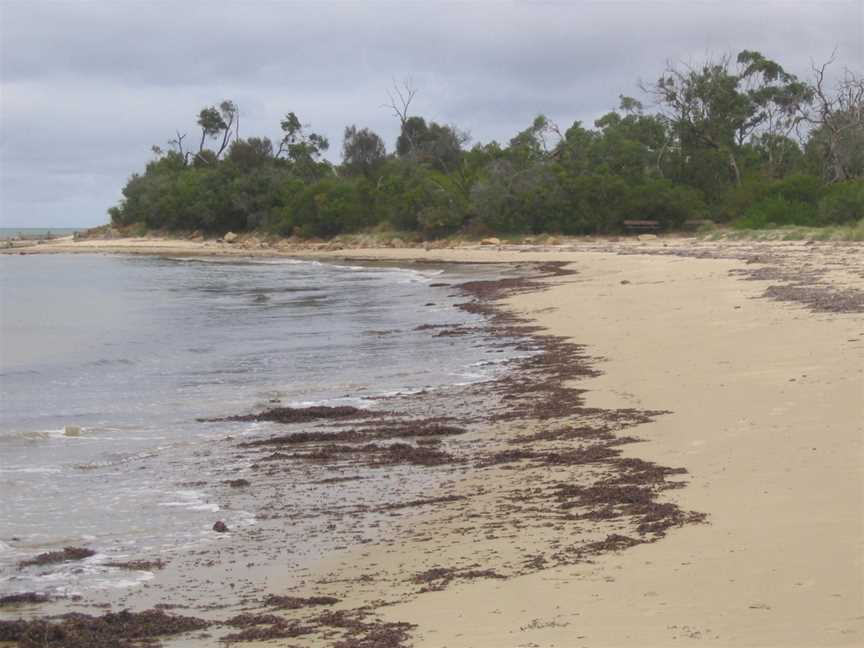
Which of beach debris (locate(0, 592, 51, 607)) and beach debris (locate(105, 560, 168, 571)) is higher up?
beach debris (locate(0, 592, 51, 607))

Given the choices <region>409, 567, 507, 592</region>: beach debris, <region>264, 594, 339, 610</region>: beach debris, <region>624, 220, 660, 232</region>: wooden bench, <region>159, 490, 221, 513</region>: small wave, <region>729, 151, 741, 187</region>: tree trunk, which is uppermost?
<region>729, 151, 741, 187</region>: tree trunk

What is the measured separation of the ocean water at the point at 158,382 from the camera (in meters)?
7.97

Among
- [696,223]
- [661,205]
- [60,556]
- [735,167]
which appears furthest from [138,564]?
[735,167]

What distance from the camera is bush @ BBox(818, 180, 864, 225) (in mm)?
45281

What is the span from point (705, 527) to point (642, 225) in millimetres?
50958

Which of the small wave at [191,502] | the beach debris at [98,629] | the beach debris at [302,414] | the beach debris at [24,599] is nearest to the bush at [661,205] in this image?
the beach debris at [302,414]

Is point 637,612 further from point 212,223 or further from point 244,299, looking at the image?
point 212,223

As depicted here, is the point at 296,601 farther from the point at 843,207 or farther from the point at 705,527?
the point at 843,207

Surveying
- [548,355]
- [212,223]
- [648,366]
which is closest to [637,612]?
→ [648,366]

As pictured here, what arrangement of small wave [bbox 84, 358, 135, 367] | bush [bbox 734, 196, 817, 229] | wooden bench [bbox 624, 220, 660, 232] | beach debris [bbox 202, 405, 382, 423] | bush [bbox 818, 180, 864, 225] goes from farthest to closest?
wooden bench [bbox 624, 220, 660, 232]
bush [bbox 734, 196, 817, 229]
bush [bbox 818, 180, 864, 225]
small wave [bbox 84, 358, 135, 367]
beach debris [bbox 202, 405, 382, 423]

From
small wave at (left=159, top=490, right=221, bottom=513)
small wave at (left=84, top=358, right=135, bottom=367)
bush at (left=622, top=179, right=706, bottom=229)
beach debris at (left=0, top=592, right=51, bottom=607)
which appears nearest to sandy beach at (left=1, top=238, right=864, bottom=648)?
beach debris at (left=0, top=592, right=51, bottom=607)

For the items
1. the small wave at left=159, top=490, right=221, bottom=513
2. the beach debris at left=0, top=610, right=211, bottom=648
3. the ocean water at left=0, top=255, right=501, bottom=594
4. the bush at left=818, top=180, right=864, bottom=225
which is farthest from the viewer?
the bush at left=818, top=180, right=864, bottom=225

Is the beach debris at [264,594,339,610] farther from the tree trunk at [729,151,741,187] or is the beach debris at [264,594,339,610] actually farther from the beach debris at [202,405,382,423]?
the tree trunk at [729,151,741,187]

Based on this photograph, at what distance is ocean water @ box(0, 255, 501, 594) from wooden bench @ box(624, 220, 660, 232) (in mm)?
20235
